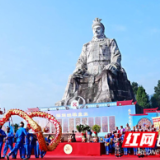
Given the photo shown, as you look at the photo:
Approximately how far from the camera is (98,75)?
18.6m

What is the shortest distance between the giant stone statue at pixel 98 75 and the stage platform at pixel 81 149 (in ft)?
23.5

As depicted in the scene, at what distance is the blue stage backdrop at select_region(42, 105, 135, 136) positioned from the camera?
15.0 meters

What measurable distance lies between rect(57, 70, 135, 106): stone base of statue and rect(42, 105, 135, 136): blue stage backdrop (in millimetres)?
1224

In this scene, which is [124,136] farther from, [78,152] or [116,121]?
[116,121]

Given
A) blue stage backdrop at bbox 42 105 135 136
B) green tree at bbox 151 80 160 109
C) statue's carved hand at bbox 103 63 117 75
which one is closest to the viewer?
blue stage backdrop at bbox 42 105 135 136

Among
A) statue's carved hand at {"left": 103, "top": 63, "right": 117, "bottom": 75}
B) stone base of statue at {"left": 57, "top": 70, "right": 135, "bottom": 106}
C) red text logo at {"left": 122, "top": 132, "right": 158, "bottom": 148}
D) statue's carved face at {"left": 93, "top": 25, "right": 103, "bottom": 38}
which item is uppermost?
statue's carved face at {"left": 93, "top": 25, "right": 103, "bottom": 38}

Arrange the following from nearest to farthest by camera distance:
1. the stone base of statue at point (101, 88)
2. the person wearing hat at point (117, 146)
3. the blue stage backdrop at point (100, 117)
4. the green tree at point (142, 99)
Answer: the person wearing hat at point (117, 146), the blue stage backdrop at point (100, 117), the stone base of statue at point (101, 88), the green tree at point (142, 99)

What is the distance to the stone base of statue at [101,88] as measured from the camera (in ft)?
56.5

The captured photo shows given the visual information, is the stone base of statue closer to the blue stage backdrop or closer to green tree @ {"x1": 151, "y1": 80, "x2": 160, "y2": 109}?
the blue stage backdrop

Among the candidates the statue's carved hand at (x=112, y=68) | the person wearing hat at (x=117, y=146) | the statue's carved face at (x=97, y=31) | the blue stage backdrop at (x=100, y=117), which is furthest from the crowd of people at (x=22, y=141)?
the statue's carved face at (x=97, y=31)

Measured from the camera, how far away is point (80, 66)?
20.2 meters

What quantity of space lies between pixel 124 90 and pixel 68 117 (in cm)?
480

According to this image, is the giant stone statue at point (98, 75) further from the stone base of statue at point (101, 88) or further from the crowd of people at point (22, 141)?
the crowd of people at point (22, 141)

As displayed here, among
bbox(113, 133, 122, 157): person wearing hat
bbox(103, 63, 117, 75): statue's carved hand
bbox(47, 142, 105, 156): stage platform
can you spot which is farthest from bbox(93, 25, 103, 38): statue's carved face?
bbox(113, 133, 122, 157): person wearing hat
